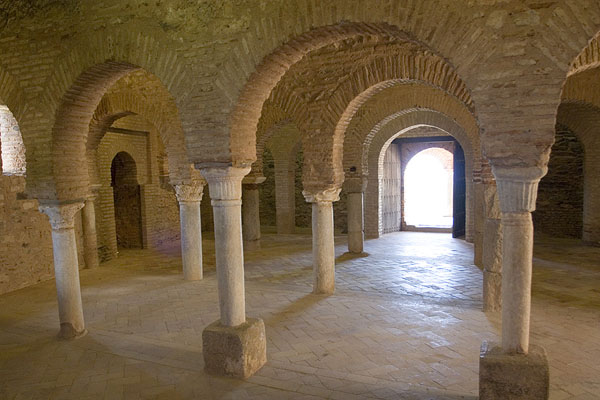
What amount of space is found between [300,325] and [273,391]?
1803mm

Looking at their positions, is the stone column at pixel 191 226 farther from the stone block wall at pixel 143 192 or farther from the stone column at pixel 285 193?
the stone column at pixel 285 193

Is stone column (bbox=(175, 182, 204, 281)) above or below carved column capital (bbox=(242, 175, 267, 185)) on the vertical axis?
below

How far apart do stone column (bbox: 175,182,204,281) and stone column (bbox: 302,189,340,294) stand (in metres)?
2.44

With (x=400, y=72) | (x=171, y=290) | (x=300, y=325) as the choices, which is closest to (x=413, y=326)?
(x=300, y=325)

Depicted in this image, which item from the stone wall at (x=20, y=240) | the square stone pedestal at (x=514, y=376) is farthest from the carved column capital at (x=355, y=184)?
the square stone pedestal at (x=514, y=376)

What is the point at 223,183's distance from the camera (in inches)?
183

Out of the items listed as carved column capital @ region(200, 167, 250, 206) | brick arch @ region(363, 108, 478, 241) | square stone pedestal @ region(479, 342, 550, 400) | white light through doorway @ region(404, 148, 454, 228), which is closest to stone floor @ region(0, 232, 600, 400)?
square stone pedestal @ region(479, 342, 550, 400)

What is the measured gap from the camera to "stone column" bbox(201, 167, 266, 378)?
181 inches

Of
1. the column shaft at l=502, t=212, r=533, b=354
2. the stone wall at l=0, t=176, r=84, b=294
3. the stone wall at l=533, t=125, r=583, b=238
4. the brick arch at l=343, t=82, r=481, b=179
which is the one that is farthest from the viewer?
the stone wall at l=533, t=125, r=583, b=238

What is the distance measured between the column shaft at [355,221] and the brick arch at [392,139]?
3.30ft

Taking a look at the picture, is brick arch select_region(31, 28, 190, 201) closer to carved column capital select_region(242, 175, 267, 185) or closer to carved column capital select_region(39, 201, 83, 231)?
carved column capital select_region(39, 201, 83, 231)

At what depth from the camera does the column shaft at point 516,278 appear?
3.70 metres

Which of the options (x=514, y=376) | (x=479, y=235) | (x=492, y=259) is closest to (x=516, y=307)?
(x=514, y=376)

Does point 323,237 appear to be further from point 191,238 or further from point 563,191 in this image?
point 563,191
